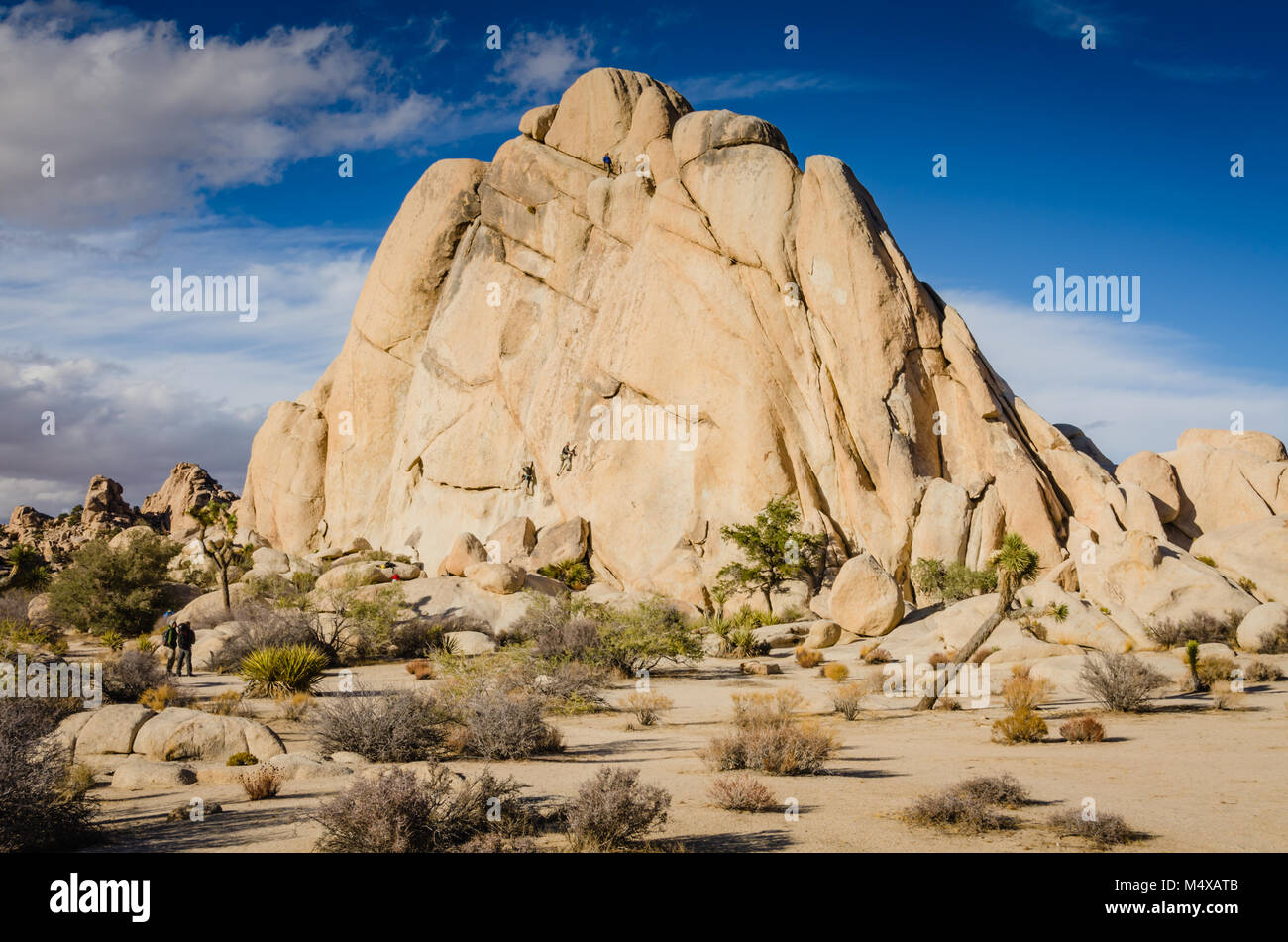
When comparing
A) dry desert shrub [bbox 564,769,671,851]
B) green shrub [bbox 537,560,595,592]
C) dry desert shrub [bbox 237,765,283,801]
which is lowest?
dry desert shrub [bbox 237,765,283,801]

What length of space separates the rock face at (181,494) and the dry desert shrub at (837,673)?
7826 centimetres

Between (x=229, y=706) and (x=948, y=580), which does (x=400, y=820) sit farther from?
(x=948, y=580)

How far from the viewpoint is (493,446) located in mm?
48750

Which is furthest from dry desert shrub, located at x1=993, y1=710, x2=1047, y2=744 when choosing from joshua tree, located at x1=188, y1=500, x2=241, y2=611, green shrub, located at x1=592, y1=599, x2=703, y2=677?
joshua tree, located at x1=188, y1=500, x2=241, y2=611

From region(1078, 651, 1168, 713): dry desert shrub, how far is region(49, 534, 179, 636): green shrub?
29581 millimetres

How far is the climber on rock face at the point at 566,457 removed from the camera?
44156 millimetres

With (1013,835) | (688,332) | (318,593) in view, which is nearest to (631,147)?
(688,332)

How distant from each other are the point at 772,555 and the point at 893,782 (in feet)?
79.9

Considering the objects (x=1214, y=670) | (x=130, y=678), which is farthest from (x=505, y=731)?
(x=1214, y=670)

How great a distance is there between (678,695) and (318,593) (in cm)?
1709

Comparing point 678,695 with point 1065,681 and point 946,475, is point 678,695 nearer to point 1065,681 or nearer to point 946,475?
point 1065,681

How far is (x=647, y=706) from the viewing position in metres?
16.3

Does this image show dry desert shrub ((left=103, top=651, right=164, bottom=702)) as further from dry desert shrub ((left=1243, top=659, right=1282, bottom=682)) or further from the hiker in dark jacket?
dry desert shrub ((left=1243, top=659, right=1282, bottom=682))

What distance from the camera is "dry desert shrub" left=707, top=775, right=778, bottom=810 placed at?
915 cm
